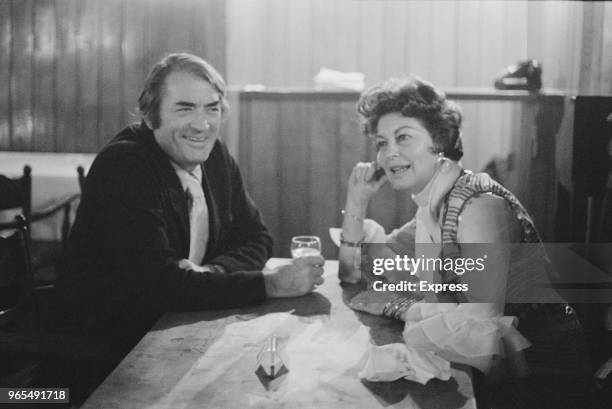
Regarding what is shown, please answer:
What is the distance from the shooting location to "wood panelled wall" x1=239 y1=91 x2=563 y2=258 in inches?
133

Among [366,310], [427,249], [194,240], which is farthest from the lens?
[194,240]

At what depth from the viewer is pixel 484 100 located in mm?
3385

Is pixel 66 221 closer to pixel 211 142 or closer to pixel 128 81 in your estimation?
pixel 128 81

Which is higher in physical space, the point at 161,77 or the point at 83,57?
the point at 83,57

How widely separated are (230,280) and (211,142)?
547 millimetres

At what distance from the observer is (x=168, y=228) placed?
1.92 m

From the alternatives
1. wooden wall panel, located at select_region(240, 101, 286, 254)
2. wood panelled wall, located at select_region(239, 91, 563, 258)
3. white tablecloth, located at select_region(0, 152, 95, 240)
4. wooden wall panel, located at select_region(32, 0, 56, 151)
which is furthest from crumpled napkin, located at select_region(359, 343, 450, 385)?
wooden wall panel, located at select_region(32, 0, 56, 151)

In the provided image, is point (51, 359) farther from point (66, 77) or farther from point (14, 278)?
point (66, 77)

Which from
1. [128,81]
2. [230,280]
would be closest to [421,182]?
[230,280]

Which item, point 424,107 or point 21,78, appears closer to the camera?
point 424,107

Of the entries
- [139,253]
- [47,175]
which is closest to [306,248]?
[139,253]

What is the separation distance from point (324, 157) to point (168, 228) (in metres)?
1.60

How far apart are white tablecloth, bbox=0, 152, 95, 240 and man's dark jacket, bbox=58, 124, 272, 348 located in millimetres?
1879

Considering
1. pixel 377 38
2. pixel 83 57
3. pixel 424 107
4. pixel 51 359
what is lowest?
pixel 51 359
